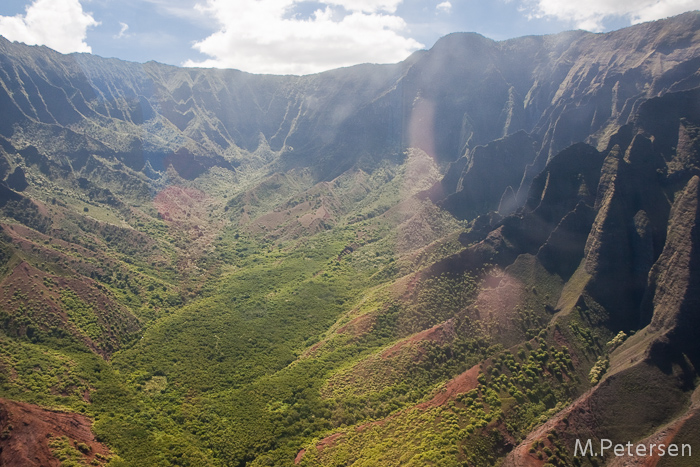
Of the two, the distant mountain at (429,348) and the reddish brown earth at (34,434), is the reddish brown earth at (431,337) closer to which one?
the distant mountain at (429,348)

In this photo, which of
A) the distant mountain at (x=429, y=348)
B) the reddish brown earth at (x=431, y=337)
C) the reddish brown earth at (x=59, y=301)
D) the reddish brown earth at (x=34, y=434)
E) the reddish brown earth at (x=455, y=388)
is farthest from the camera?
the reddish brown earth at (x=59, y=301)

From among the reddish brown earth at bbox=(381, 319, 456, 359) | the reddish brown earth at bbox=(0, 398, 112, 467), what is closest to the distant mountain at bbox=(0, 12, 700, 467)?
the reddish brown earth at bbox=(0, 398, 112, 467)

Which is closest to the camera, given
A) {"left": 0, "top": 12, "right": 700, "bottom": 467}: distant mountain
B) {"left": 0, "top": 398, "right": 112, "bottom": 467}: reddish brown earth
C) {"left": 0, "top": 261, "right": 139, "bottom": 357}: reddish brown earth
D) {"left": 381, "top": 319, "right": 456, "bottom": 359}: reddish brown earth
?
{"left": 0, "top": 398, "right": 112, "bottom": 467}: reddish brown earth

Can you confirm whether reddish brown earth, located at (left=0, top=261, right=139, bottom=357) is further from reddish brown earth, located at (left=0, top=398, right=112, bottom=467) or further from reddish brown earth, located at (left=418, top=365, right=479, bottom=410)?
reddish brown earth, located at (left=418, top=365, right=479, bottom=410)

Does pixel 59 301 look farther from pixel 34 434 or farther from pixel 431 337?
pixel 431 337

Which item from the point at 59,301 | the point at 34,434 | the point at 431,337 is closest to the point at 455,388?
the point at 431,337

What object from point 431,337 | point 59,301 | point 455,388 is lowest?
point 455,388

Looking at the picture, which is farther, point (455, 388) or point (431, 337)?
point (431, 337)

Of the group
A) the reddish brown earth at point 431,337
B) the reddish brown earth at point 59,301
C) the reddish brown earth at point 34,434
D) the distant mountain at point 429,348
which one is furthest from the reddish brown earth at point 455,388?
the reddish brown earth at point 59,301

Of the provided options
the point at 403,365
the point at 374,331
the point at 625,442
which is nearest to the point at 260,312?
the point at 374,331
